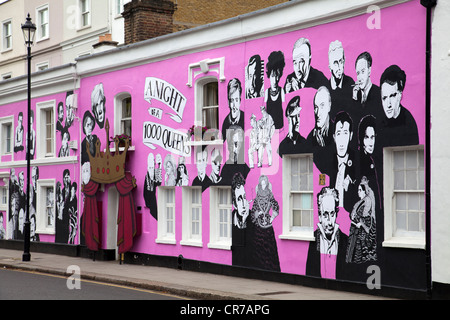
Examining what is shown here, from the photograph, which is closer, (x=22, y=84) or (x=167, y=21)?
(x=167, y=21)

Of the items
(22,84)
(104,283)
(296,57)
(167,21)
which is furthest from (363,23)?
(22,84)

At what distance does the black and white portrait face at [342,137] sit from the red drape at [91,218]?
10.2m

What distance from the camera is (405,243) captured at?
47.5 ft

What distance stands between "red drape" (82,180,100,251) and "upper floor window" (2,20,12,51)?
24.7m

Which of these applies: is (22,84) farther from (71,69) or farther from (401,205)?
(401,205)

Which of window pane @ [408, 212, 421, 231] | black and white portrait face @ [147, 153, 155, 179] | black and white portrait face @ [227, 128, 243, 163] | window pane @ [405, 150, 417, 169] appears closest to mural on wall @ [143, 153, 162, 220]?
black and white portrait face @ [147, 153, 155, 179]

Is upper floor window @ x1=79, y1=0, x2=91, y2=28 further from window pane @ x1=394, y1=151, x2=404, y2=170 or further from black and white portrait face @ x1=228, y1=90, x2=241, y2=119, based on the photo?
window pane @ x1=394, y1=151, x2=404, y2=170

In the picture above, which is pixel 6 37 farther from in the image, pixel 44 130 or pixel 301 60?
pixel 301 60

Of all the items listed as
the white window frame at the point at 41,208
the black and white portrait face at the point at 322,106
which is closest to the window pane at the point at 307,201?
the black and white portrait face at the point at 322,106

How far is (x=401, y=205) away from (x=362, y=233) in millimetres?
1039

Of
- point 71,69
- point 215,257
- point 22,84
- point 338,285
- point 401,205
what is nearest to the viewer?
point 401,205

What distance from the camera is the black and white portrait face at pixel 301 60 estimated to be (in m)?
17.0

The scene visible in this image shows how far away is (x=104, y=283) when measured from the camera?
59.9 ft

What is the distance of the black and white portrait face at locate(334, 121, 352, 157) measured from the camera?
15914mm
